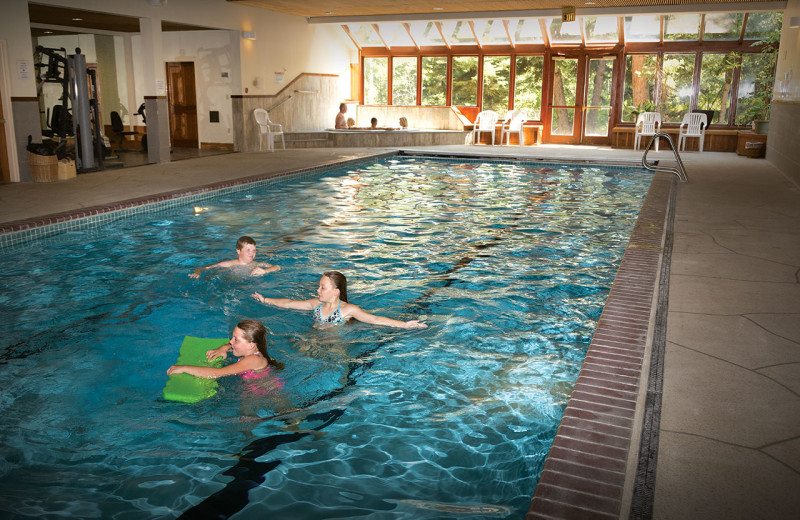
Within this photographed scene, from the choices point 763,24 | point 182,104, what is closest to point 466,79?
point 763,24

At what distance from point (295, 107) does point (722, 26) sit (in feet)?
36.6

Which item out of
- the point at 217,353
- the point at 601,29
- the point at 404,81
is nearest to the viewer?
the point at 217,353

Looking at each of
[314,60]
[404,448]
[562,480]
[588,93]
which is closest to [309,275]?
[404,448]

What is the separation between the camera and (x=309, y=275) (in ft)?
18.9

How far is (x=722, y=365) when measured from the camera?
326 centimetres

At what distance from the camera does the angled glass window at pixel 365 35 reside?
63.2ft

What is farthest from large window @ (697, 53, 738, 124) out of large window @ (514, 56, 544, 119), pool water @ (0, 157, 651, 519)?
pool water @ (0, 157, 651, 519)

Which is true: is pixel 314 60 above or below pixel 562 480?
above

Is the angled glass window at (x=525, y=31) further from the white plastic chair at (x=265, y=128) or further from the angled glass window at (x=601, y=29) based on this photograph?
the white plastic chair at (x=265, y=128)

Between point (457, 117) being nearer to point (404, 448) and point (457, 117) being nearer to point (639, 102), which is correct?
point (639, 102)

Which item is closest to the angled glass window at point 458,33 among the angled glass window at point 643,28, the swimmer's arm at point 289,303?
the angled glass window at point 643,28

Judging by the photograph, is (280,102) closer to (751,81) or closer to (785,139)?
(785,139)

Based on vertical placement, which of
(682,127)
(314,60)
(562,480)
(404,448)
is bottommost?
(404,448)

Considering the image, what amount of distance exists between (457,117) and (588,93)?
3.72 meters
